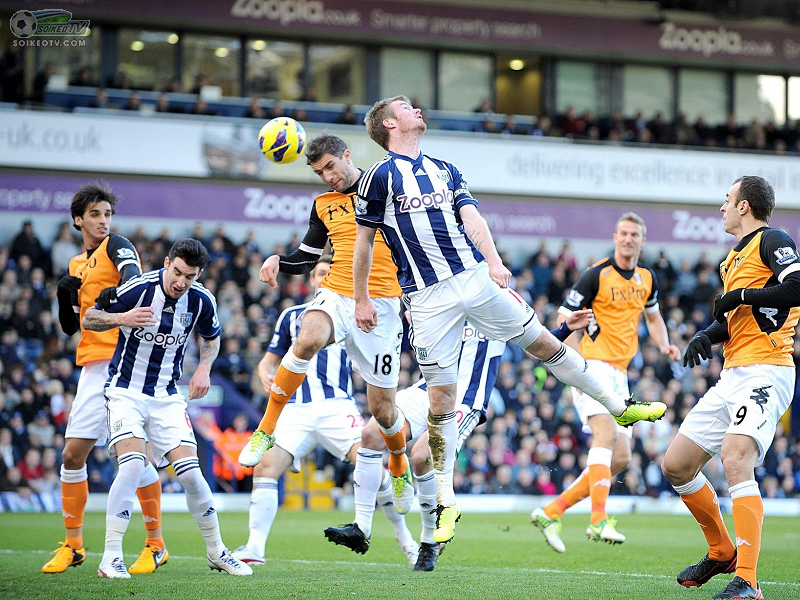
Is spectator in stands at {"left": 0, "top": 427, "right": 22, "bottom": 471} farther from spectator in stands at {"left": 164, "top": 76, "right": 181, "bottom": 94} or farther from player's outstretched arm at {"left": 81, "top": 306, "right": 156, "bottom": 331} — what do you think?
spectator in stands at {"left": 164, "top": 76, "right": 181, "bottom": 94}

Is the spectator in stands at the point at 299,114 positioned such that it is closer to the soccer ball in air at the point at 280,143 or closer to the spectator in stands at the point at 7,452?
the spectator in stands at the point at 7,452

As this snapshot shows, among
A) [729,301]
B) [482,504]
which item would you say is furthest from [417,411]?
[482,504]

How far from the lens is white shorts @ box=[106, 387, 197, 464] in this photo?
7949 mm

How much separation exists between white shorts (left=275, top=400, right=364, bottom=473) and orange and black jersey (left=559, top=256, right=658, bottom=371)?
2.57 m

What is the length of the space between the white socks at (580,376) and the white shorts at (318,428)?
2.90 m

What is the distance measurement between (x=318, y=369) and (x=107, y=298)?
269 cm

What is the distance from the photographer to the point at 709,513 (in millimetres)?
7309

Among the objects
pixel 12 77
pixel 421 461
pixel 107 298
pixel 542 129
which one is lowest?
pixel 421 461

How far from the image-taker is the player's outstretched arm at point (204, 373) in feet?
26.8

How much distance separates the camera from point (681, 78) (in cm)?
3109

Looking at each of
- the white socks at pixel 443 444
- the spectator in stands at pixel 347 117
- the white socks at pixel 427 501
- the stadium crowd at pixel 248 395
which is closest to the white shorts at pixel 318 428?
the white socks at pixel 427 501

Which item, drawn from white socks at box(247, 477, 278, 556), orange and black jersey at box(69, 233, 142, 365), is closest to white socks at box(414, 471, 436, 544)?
white socks at box(247, 477, 278, 556)

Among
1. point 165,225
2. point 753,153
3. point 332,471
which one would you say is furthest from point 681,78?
point 332,471

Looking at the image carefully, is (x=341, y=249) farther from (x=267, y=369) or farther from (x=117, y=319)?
(x=267, y=369)
